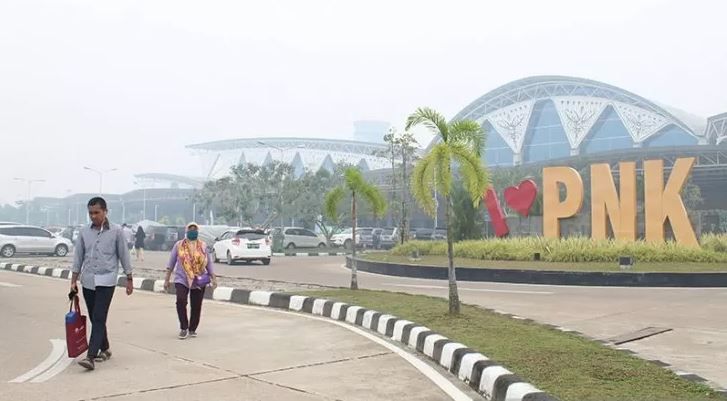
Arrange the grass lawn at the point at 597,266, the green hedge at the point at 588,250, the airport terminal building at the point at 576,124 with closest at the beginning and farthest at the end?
the grass lawn at the point at 597,266 → the green hedge at the point at 588,250 → the airport terminal building at the point at 576,124

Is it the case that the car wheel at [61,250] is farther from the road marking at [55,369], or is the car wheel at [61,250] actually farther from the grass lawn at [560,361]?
the road marking at [55,369]

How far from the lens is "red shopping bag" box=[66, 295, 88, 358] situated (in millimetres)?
6352

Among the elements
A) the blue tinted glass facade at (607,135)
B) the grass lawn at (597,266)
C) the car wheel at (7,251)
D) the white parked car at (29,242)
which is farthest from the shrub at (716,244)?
the blue tinted glass facade at (607,135)

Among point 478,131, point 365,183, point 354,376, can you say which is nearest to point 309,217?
point 365,183

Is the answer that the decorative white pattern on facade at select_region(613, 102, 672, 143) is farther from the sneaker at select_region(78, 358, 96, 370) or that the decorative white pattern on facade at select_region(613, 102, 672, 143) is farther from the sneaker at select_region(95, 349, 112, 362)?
the sneaker at select_region(78, 358, 96, 370)

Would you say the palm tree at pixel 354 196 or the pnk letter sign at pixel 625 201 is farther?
the pnk letter sign at pixel 625 201

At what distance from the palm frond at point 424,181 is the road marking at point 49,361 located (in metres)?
4.84

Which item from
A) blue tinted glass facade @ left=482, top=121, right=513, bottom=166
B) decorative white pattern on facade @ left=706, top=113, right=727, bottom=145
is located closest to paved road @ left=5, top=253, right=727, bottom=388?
decorative white pattern on facade @ left=706, top=113, right=727, bottom=145

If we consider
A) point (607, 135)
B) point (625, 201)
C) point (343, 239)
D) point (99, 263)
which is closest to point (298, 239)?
point (343, 239)

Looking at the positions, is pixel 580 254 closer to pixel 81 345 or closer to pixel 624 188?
pixel 624 188

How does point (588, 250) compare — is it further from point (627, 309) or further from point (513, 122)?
point (513, 122)

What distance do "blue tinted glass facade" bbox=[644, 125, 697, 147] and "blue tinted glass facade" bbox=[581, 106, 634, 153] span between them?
9.35 ft

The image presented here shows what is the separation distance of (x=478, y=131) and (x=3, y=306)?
26.0 ft

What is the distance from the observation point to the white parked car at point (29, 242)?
29859 millimetres
